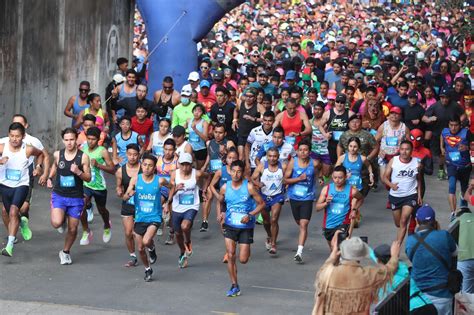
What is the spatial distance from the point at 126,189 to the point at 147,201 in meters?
1.03

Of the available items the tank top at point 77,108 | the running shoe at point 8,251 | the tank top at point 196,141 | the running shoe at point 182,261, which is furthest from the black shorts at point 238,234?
the tank top at point 77,108

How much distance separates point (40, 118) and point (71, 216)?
6402mm

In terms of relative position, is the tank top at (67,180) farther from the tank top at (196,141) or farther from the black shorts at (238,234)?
the tank top at (196,141)

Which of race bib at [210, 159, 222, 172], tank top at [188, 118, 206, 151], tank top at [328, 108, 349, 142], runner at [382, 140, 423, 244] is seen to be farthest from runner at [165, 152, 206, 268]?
tank top at [328, 108, 349, 142]

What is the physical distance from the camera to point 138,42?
101 feet

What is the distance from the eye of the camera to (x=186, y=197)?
14.9 m

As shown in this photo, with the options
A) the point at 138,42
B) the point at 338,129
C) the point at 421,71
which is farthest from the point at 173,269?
the point at 138,42

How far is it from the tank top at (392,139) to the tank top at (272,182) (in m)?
3.14

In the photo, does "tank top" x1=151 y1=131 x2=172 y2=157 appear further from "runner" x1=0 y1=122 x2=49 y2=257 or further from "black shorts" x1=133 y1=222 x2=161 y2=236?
"black shorts" x1=133 y1=222 x2=161 y2=236

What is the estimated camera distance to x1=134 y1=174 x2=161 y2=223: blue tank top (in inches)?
558

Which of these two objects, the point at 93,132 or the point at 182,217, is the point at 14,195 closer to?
the point at 93,132

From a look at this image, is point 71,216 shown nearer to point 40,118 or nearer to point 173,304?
point 173,304

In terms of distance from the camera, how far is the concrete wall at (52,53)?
64.6ft

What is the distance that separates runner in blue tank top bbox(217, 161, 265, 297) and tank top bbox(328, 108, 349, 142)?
492cm
